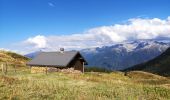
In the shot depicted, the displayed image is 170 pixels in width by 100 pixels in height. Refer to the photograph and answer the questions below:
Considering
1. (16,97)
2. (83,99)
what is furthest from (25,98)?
(83,99)

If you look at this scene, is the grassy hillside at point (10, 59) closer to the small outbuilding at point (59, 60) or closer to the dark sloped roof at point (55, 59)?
the dark sloped roof at point (55, 59)

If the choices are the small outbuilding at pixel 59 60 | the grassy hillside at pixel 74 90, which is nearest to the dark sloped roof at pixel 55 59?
the small outbuilding at pixel 59 60

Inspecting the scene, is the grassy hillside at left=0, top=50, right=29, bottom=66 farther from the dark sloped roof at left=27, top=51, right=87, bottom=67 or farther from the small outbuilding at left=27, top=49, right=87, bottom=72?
the small outbuilding at left=27, top=49, right=87, bottom=72

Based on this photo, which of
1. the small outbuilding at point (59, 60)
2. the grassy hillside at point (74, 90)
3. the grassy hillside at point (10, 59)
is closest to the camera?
the grassy hillside at point (74, 90)

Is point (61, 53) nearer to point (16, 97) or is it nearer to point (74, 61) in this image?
point (74, 61)

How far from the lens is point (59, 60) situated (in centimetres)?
7500

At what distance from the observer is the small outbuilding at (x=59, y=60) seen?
241 ft

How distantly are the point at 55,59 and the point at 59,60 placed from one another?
1.51 m

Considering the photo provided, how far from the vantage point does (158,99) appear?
1941cm

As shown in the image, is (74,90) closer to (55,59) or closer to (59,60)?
(59,60)

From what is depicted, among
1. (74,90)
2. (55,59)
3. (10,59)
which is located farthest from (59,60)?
(74,90)

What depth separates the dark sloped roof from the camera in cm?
7362

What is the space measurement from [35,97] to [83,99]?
3.98 metres

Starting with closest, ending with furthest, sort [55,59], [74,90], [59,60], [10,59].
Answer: [74,90], [59,60], [55,59], [10,59]
